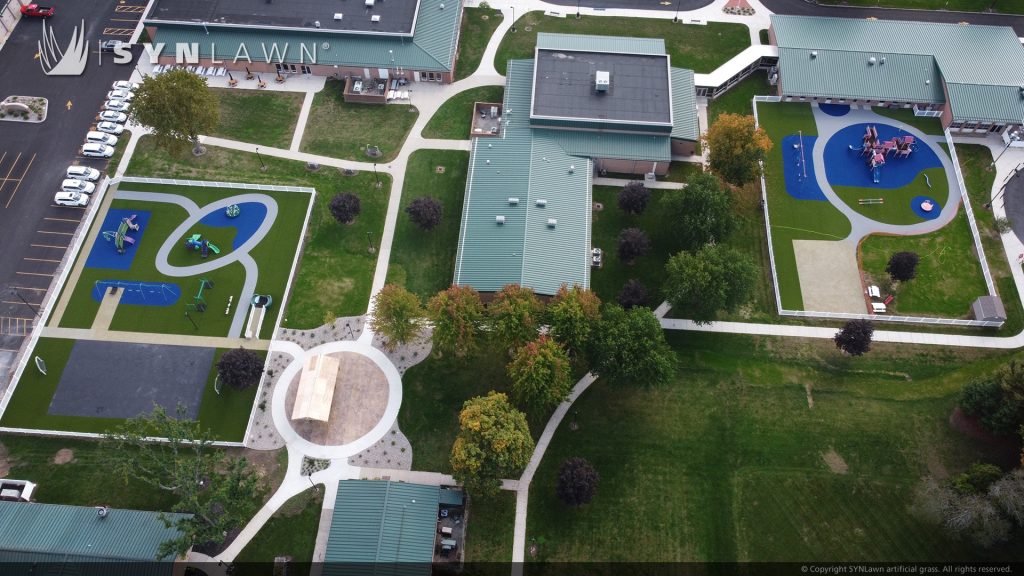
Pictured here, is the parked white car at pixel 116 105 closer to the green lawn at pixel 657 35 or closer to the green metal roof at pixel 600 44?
the green lawn at pixel 657 35

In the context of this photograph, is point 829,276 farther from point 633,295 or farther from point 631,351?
point 631,351

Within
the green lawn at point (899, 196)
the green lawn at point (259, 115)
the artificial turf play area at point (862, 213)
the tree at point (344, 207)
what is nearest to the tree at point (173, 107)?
the green lawn at point (259, 115)

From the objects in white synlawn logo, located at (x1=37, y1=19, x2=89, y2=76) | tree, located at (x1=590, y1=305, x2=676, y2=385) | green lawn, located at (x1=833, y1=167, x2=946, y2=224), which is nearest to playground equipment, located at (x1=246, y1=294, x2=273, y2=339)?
tree, located at (x1=590, y1=305, x2=676, y2=385)

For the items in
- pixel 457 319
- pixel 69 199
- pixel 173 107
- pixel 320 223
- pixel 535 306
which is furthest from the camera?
pixel 320 223

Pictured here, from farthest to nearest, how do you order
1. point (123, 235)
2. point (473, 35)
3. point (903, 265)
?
point (473, 35), point (123, 235), point (903, 265)

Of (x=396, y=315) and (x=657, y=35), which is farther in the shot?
(x=657, y=35)

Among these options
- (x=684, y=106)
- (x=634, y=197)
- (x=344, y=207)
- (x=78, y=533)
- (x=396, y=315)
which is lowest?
(x=78, y=533)

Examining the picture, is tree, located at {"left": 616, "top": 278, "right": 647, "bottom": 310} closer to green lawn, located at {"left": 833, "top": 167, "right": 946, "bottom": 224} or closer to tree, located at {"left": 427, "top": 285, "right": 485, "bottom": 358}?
tree, located at {"left": 427, "top": 285, "right": 485, "bottom": 358}

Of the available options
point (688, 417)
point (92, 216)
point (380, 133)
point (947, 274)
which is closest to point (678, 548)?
point (688, 417)

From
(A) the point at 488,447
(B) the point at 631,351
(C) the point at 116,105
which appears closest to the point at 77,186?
(C) the point at 116,105
